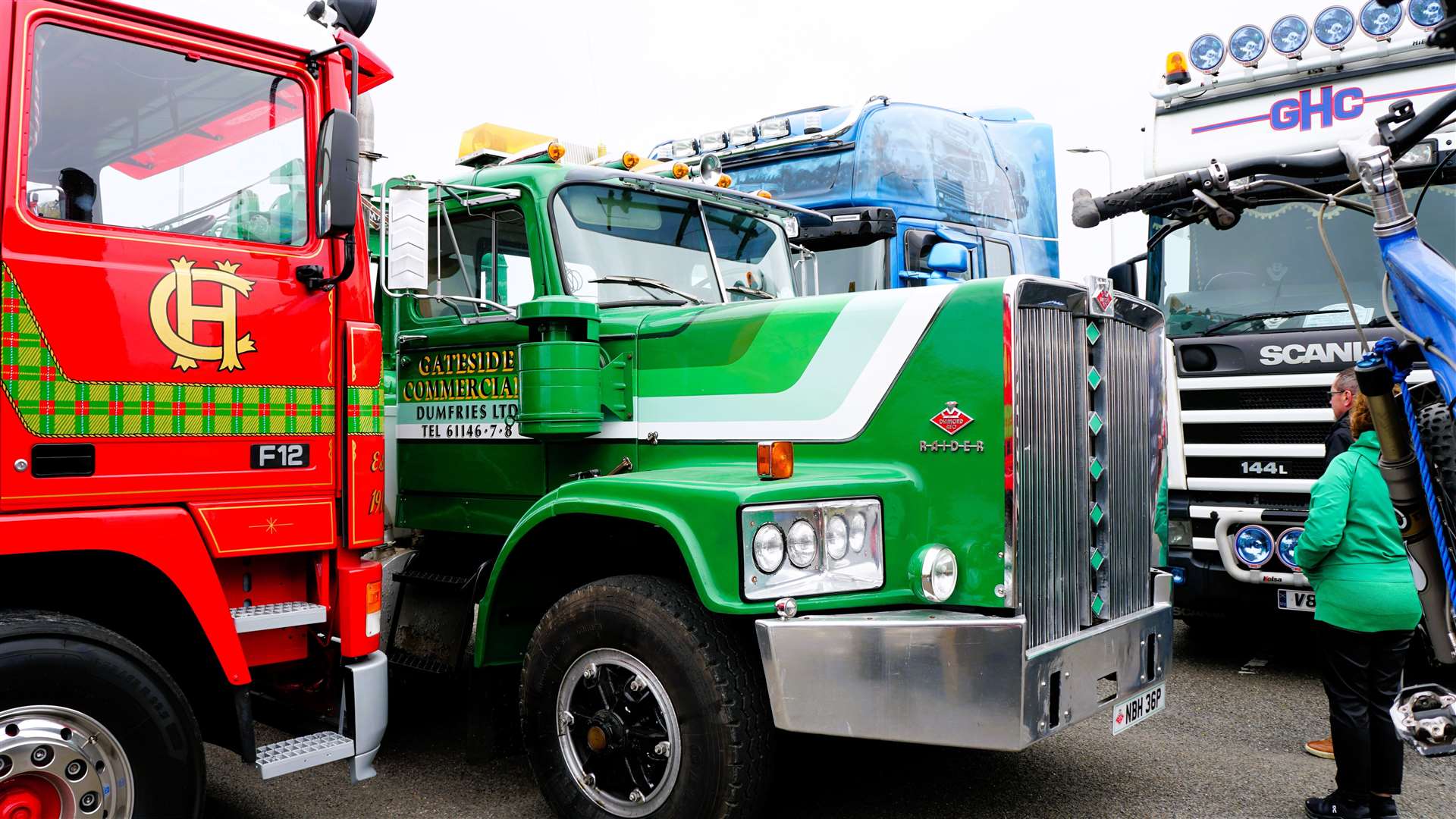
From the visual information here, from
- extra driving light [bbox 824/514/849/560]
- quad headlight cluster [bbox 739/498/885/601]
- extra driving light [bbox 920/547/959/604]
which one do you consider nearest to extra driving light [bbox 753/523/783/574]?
quad headlight cluster [bbox 739/498/885/601]

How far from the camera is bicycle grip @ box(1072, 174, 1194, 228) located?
10.5 ft

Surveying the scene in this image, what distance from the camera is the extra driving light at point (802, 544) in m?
3.55

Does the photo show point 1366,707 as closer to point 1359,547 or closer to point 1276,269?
point 1359,547

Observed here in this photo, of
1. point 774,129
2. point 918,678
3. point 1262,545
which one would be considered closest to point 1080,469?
point 918,678

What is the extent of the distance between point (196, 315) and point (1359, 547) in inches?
161

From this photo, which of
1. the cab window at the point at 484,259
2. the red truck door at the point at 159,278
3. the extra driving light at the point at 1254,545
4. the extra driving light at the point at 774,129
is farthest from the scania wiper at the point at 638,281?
the extra driving light at the point at 774,129

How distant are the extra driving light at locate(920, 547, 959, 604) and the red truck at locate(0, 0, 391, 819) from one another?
188cm

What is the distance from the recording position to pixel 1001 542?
3.61 m

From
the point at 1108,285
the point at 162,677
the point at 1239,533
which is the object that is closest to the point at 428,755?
the point at 162,677

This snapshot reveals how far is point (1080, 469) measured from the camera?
391 cm

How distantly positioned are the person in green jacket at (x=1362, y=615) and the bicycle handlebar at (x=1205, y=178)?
1.34m

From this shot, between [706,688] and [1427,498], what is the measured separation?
2089 millimetres

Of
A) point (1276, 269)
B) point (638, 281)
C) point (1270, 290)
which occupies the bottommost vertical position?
point (638, 281)

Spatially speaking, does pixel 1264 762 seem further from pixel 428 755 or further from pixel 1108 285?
pixel 428 755
